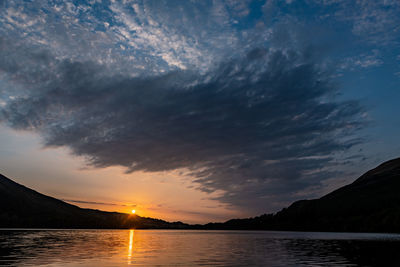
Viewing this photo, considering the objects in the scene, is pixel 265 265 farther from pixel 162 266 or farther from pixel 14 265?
pixel 14 265

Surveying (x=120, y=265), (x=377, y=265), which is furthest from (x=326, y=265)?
(x=120, y=265)

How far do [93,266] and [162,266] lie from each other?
29.9ft

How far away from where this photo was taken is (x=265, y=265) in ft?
154

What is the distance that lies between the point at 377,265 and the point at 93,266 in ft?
131

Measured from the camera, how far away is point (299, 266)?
4600 cm

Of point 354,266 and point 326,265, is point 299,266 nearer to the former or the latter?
point 326,265

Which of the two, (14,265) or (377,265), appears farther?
(377,265)

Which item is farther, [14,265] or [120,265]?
[120,265]

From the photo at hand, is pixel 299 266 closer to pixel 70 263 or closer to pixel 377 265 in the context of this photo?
pixel 377 265

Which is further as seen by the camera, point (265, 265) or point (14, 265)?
point (265, 265)

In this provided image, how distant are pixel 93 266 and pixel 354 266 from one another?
3582 cm

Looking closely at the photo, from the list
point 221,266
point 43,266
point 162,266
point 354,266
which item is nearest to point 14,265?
point 43,266

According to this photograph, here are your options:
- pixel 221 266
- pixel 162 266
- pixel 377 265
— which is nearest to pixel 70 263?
pixel 162 266

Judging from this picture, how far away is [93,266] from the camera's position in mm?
44125
